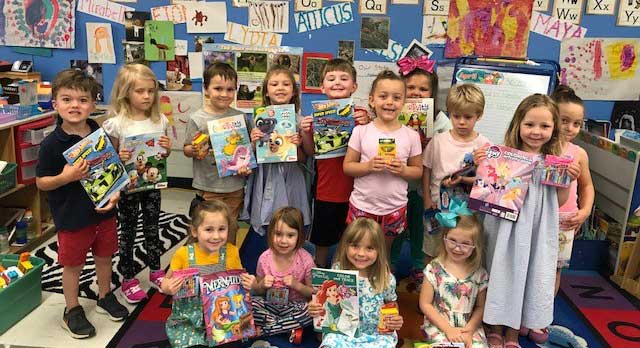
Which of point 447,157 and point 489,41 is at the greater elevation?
point 489,41

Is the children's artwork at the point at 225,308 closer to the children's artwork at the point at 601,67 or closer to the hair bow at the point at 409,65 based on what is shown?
the hair bow at the point at 409,65

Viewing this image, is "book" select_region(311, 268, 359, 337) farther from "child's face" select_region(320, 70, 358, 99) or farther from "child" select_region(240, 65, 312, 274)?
"child's face" select_region(320, 70, 358, 99)

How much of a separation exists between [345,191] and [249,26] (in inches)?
76.8

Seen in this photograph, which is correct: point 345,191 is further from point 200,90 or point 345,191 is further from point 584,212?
point 200,90

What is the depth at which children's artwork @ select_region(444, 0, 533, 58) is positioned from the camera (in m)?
3.93

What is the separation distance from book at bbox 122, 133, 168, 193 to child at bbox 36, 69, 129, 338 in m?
0.18

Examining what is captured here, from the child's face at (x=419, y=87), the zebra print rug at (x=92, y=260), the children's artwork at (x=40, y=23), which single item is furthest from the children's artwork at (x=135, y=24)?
the child's face at (x=419, y=87)

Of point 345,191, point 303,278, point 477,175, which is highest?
point 477,175

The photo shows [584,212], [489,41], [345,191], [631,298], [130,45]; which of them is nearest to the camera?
[584,212]

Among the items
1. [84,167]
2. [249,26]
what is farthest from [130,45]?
[84,167]

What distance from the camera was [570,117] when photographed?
105 inches

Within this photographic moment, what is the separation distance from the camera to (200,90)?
439cm

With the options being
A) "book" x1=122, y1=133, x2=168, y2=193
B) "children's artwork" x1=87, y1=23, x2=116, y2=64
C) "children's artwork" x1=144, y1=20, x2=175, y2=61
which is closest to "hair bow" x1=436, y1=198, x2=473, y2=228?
"book" x1=122, y1=133, x2=168, y2=193

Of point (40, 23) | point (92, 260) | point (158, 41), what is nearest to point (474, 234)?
point (92, 260)
